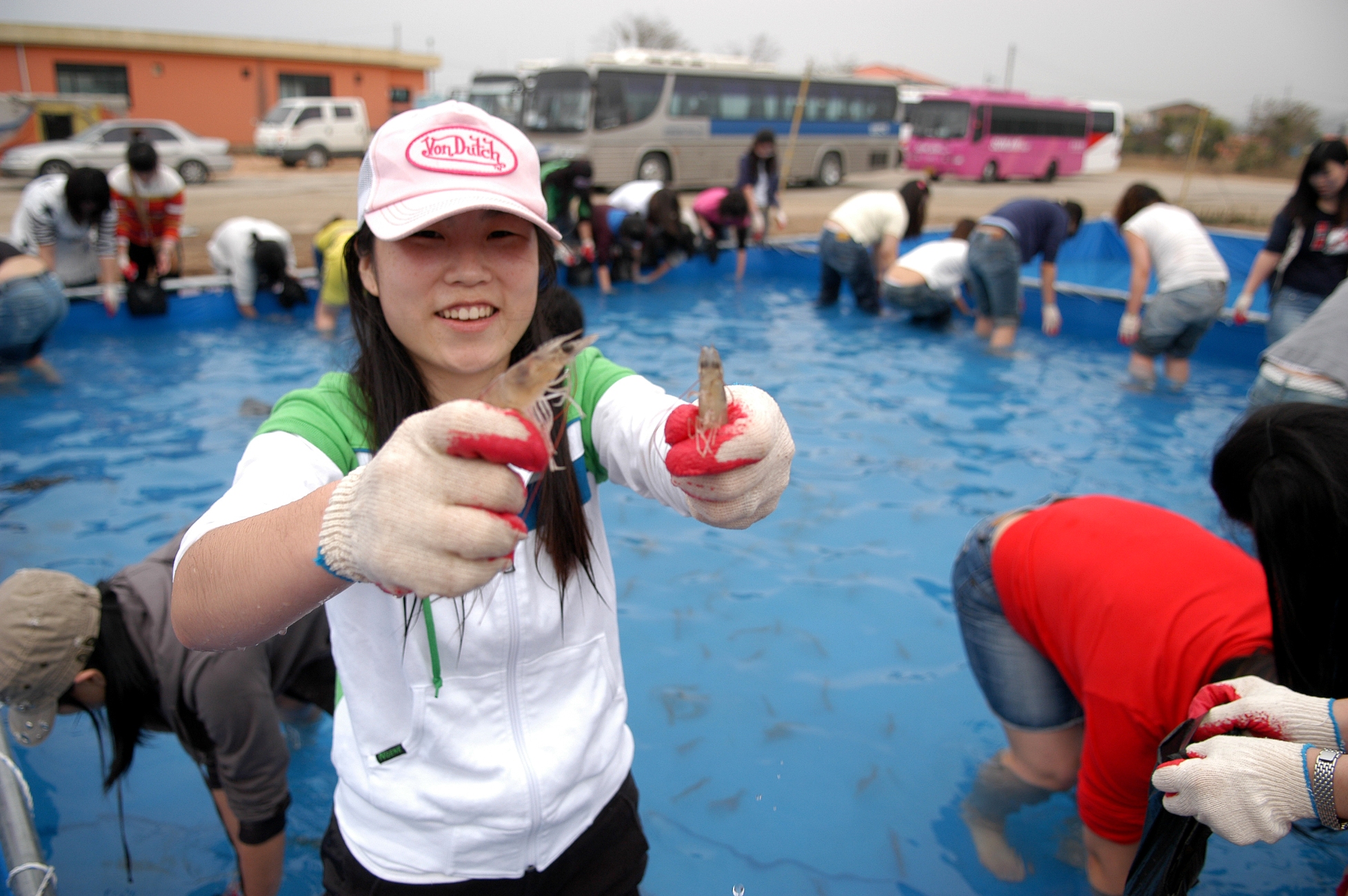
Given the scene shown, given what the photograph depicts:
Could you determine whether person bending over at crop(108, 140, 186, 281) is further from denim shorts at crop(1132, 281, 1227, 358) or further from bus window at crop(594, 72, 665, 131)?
bus window at crop(594, 72, 665, 131)

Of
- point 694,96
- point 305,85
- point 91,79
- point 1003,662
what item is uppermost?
point 305,85

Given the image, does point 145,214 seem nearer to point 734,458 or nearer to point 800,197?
point 734,458

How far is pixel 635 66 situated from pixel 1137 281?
50.7ft

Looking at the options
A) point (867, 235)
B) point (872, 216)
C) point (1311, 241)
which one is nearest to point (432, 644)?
point (1311, 241)

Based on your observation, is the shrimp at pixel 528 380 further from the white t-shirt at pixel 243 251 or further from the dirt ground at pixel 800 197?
the dirt ground at pixel 800 197

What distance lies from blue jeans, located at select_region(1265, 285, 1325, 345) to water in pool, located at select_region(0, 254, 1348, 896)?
915 mm

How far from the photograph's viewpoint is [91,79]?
31.4 metres

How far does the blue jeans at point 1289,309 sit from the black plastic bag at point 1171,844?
Result: 544cm

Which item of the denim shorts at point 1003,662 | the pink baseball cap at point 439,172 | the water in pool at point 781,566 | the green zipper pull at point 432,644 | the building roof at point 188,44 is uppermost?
the building roof at point 188,44

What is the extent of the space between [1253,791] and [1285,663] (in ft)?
1.34

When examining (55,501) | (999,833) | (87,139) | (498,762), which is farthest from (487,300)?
(87,139)

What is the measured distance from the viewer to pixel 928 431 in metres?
6.32

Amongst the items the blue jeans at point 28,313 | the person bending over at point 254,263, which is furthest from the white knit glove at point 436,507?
the person bending over at point 254,263

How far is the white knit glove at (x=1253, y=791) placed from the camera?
149 cm
